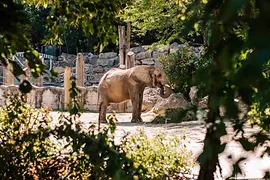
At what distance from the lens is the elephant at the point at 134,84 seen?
32.1 ft

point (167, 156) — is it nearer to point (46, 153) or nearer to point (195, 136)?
point (46, 153)

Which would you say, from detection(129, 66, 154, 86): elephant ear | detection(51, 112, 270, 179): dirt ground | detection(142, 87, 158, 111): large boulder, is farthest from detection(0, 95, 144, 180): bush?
detection(142, 87, 158, 111): large boulder

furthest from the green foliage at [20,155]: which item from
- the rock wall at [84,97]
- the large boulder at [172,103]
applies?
the rock wall at [84,97]

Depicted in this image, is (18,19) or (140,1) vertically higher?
(140,1)

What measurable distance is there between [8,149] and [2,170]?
0.14 metres

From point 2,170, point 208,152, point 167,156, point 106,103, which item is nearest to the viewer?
point 208,152

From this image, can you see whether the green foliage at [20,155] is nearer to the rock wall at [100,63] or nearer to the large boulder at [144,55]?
the rock wall at [100,63]

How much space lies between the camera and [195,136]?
6.92 metres

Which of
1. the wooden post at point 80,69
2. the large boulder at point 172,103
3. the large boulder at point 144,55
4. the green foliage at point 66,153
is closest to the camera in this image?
the green foliage at point 66,153

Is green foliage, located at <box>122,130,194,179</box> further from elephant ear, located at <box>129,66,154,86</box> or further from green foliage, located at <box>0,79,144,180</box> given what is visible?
elephant ear, located at <box>129,66,154,86</box>

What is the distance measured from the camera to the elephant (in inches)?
385

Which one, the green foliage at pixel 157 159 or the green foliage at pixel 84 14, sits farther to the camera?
the green foliage at pixel 157 159

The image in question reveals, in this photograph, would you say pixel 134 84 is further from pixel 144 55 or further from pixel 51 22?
pixel 144 55

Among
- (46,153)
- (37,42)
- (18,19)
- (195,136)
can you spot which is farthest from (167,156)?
(37,42)
